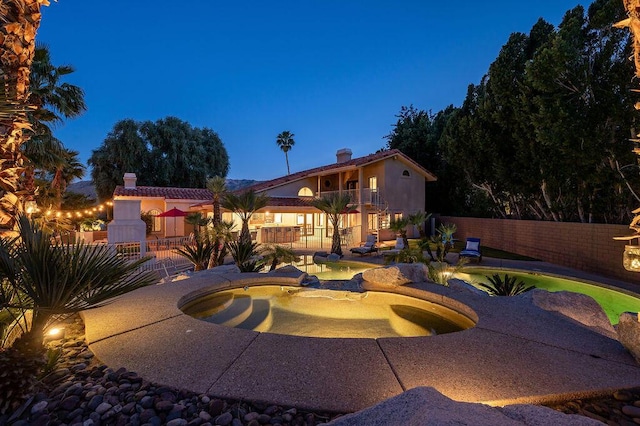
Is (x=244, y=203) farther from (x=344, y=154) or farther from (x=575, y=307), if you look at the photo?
(x=344, y=154)

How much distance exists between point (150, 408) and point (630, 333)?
5595 millimetres

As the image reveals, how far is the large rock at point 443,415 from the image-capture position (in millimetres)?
2014

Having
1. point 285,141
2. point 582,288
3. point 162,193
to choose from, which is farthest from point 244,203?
point 285,141

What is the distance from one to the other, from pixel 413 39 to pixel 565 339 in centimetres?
7537

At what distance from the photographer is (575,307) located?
6.33 metres

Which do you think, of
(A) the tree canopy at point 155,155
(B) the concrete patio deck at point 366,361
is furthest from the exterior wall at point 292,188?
(B) the concrete patio deck at point 366,361

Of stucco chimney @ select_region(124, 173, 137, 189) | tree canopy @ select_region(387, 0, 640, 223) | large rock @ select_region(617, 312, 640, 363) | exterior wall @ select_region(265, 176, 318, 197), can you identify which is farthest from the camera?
exterior wall @ select_region(265, 176, 318, 197)

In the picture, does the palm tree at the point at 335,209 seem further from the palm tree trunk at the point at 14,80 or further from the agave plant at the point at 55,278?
the agave plant at the point at 55,278

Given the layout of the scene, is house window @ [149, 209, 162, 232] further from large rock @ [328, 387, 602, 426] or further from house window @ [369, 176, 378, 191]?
large rock @ [328, 387, 602, 426]

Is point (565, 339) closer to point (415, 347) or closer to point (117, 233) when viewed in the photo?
point (415, 347)

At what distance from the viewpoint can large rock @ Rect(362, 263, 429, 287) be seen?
852 centimetres

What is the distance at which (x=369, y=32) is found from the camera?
59.8 m

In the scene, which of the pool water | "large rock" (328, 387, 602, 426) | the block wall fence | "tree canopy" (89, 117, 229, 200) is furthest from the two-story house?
"large rock" (328, 387, 602, 426)

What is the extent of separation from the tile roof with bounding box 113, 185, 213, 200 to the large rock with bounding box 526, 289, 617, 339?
25.5 metres
